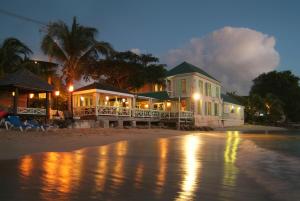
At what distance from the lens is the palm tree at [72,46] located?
96.9 ft

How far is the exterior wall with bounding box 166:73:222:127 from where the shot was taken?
39.1 metres

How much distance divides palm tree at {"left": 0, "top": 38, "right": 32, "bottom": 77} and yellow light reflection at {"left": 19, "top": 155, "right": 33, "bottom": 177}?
21.0m

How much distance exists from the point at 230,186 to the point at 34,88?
1865 cm

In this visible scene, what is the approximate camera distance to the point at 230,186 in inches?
289

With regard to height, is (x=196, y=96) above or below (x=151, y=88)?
below

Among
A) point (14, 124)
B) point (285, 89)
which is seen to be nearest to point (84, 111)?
point (14, 124)

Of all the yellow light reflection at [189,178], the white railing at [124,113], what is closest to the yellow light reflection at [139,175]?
the yellow light reflection at [189,178]

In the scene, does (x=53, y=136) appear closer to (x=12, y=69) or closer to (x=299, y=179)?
(x=299, y=179)

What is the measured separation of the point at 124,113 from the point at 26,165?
21161 millimetres

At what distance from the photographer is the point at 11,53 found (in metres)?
30.5

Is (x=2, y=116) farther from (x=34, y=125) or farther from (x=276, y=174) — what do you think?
(x=276, y=174)

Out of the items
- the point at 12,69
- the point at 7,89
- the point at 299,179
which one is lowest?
the point at 299,179

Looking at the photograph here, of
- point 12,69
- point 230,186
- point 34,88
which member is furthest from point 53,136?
point 12,69

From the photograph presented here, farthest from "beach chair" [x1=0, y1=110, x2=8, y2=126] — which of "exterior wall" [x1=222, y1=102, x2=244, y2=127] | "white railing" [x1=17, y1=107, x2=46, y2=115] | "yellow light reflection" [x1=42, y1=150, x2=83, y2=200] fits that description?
"exterior wall" [x1=222, y1=102, x2=244, y2=127]
